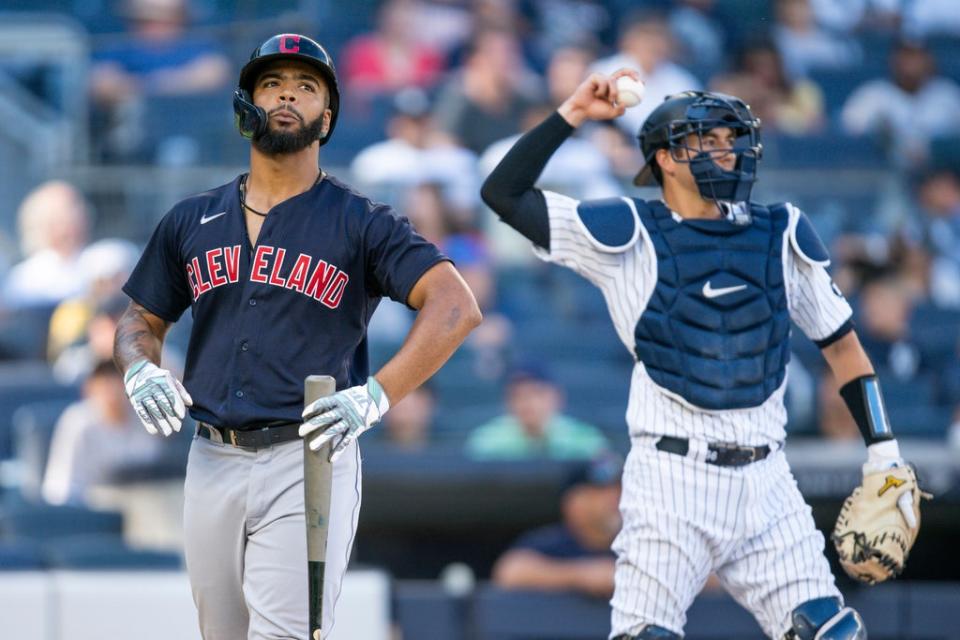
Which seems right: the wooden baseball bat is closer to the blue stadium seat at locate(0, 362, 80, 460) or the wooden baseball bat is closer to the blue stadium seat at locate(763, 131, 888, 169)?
the blue stadium seat at locate(0, 362, 80, 460)

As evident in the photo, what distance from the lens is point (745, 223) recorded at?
465 centimetres

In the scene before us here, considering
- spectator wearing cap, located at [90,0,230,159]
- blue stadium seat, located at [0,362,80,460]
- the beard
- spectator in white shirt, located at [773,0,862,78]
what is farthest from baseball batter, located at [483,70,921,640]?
spectator in white shirt, located at [773,0,862,78]

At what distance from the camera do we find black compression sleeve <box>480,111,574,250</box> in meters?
4.66

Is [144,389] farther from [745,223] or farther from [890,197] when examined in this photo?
[890,197]

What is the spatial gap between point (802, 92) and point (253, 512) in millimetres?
8079

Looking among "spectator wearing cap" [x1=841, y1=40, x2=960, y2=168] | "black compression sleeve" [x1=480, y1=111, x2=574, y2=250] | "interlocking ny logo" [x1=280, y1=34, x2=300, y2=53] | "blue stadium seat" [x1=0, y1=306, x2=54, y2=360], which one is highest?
"spectator wearing cap" [x1=841, y1=40, x2=960, y2=168]

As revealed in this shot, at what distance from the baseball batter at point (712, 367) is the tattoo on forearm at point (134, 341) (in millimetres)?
1106

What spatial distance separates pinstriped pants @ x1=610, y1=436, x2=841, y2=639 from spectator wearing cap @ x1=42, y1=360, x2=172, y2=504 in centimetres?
394

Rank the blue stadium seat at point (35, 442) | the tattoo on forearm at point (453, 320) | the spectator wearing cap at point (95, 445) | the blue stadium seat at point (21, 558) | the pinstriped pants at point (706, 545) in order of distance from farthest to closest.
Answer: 1. the blue stadium seat at point (35, 442)
2. the spectator wearing cap at point (95, 445)
3. the blue stadium seat at point (21, 558)
4. the pinstriped pants at point (706, 545)
5. the tattoo on forearm at point (453, 320)

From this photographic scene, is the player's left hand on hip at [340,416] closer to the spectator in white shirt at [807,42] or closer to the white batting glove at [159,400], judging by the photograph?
the white batting glove at [159,400]

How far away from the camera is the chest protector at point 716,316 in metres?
4.50

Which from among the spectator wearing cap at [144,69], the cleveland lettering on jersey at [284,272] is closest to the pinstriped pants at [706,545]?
the cleveland lettering on jersey at [284,272]

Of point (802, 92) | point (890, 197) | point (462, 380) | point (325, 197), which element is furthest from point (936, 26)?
point (325, 197)

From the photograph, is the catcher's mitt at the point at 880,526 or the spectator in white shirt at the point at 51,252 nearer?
the catcher's mitt at the point at 880,526
